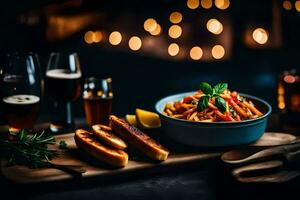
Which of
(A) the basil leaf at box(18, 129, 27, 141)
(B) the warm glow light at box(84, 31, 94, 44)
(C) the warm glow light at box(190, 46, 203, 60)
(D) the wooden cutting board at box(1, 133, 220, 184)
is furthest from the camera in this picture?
(C) the warm glow light at box(190, 46, 203, 60)

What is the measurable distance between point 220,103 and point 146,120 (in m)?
0.39

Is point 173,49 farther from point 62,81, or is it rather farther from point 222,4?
point 62,81

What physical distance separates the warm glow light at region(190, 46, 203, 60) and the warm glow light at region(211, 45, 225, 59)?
2.7 inches

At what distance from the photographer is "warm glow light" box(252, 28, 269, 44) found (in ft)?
9.21

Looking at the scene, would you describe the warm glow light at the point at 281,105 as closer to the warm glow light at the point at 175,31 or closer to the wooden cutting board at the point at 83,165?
the warm glow light at the point at 175,31

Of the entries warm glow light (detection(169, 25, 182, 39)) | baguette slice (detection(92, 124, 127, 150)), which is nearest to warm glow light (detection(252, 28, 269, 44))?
warm glow light (detection(169, 25, 182, 39))

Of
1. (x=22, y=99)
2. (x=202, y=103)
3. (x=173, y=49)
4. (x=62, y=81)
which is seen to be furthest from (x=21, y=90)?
(x=173, y=49)

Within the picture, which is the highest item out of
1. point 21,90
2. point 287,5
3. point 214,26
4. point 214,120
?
point 287,5

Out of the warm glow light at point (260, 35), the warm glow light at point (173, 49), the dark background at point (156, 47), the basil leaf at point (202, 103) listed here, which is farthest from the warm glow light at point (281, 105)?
the basil leaf at point (202, 103)

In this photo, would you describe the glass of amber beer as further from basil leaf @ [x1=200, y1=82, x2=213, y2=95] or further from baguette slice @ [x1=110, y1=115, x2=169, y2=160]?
basil leaf @ [x1=200, y1=82, x2=213, y2=95]

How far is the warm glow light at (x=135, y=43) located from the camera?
2602 mm

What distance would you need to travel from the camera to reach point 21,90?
2178 millimetres

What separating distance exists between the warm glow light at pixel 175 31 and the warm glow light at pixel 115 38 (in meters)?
0.26

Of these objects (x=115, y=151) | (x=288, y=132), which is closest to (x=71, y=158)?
(x=115, y=151)
